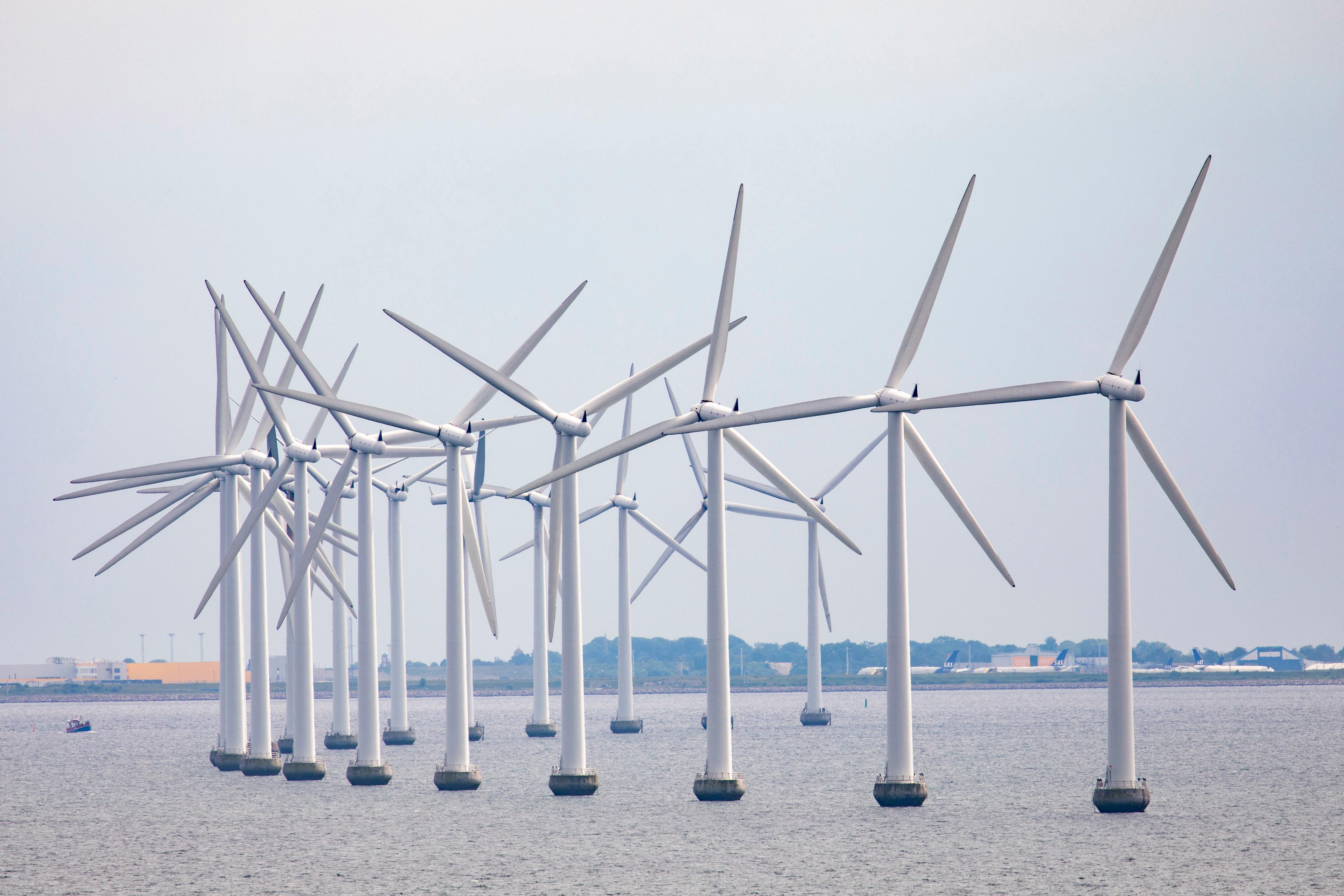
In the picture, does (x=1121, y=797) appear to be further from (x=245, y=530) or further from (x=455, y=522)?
(x=245, y=530)

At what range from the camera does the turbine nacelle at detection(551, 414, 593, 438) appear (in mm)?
75312

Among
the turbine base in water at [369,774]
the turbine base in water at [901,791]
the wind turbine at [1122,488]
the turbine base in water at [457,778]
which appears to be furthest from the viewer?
the turbine base in water at [369,774]

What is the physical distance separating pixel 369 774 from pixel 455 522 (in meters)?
16.9

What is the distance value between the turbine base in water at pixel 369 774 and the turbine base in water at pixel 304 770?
2.00 m

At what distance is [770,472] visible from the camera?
70.0 m

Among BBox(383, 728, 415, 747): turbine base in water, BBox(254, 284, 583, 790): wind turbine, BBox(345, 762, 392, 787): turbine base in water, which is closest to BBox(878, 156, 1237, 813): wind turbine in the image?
BBox(254, 284, 583, 790): wind turbine

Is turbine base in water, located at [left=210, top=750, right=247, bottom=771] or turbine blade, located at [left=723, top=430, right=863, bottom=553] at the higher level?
turbine blade, located at [left=723, top=430, right=863, bottom=553]

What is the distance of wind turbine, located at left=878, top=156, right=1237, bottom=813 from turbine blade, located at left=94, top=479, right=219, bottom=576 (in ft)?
153

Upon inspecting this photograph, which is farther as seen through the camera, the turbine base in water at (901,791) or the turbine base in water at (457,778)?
the turbine base in water at (457,778)

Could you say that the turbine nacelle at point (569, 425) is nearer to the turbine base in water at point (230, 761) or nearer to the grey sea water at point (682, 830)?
the grey sea water at point (682, 830)

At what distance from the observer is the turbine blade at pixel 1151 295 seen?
62438 mm

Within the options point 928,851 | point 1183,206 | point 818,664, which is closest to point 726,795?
point 928,851

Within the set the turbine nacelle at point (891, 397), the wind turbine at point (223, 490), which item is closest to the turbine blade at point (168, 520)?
the wind turbine at point (223, 490)

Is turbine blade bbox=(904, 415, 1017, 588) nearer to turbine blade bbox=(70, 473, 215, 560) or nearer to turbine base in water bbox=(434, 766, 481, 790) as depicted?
turbine base in water bbox=(434, 766, 481, 790)
